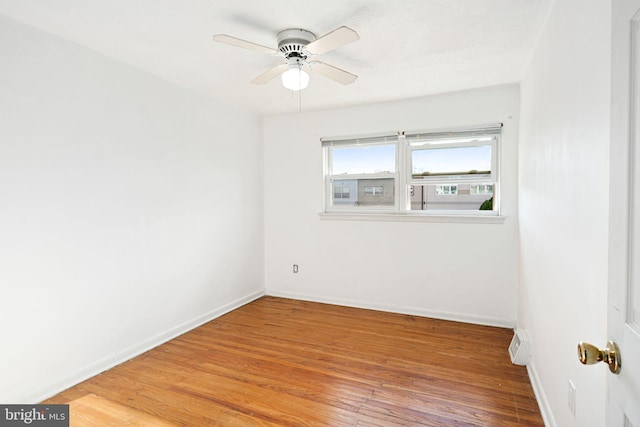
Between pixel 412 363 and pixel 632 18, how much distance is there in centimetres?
246

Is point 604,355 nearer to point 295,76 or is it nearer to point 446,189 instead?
point 295,76

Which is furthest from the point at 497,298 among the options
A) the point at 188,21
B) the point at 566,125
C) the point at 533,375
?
the point at 188,21

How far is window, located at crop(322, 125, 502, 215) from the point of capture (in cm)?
346

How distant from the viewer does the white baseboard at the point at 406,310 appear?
11.0ft

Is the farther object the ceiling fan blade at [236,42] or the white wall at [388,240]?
the white wall at [388,240]

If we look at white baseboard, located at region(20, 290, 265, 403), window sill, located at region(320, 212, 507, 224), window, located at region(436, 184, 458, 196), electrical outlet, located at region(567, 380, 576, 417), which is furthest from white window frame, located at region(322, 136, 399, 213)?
electrical outlet, located at region(567, 380, 576, 417)

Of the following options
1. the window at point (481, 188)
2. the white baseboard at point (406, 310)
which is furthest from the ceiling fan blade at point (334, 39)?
the white baseboard at point (406, 310)

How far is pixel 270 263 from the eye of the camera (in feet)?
14.5

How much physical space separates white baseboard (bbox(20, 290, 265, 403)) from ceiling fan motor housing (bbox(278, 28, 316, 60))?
256 cm

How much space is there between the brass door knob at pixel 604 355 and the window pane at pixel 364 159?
10.3 ft

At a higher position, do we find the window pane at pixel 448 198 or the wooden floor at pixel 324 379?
the window pane at pixel 448 198

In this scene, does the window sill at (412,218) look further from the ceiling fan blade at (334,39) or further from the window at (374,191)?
the ceiling fan blade at (334,39)

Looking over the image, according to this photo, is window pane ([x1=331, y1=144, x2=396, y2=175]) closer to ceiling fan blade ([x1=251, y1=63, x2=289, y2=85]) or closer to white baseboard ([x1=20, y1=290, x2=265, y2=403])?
ceiling fan blade ([x1=251, y1=63, x2=289, y2=85])

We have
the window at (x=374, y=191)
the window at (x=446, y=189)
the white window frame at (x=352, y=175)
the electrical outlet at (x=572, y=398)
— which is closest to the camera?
the electrical outlet at (x=572, y=398)
